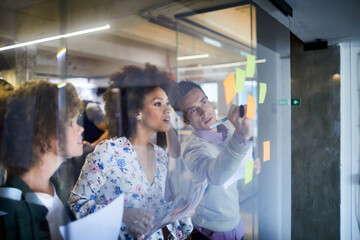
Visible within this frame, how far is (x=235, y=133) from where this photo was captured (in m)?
2.06

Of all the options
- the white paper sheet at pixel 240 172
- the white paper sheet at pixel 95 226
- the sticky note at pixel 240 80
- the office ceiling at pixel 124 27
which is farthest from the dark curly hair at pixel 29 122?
the sticky note at pixel 240 80

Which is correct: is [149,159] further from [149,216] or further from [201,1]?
[201,1]

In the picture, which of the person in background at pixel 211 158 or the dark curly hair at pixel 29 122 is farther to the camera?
the person in background at pixel 211 158

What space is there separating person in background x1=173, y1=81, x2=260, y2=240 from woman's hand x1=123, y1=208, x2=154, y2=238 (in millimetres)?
444

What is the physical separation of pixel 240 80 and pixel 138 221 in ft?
4.00

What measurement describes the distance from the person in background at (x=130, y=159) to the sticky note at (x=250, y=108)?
3.01 feet

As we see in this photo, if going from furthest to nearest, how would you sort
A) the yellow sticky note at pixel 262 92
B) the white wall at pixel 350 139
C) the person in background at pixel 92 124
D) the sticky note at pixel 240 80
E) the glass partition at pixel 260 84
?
the white wall at pixel 350 139, the yellow sticky note at pixel 262 92, the glass partition at pixel 260 84, the sticky note at pixel 240 80, the person in background at pixel 92 124

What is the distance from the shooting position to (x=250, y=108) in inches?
91.1

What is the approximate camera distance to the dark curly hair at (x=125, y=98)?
4.49 feet

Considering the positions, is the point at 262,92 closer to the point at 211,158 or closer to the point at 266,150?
the point at 266,150

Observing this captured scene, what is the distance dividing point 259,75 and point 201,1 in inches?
32.6

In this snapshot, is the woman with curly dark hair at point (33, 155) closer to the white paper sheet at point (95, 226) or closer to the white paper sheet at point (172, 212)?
the white paper sheet at point (95, 226)

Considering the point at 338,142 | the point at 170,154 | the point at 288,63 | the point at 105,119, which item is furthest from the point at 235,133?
the point at 338,142

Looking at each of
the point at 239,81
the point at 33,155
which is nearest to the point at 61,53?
the point at 33,155
